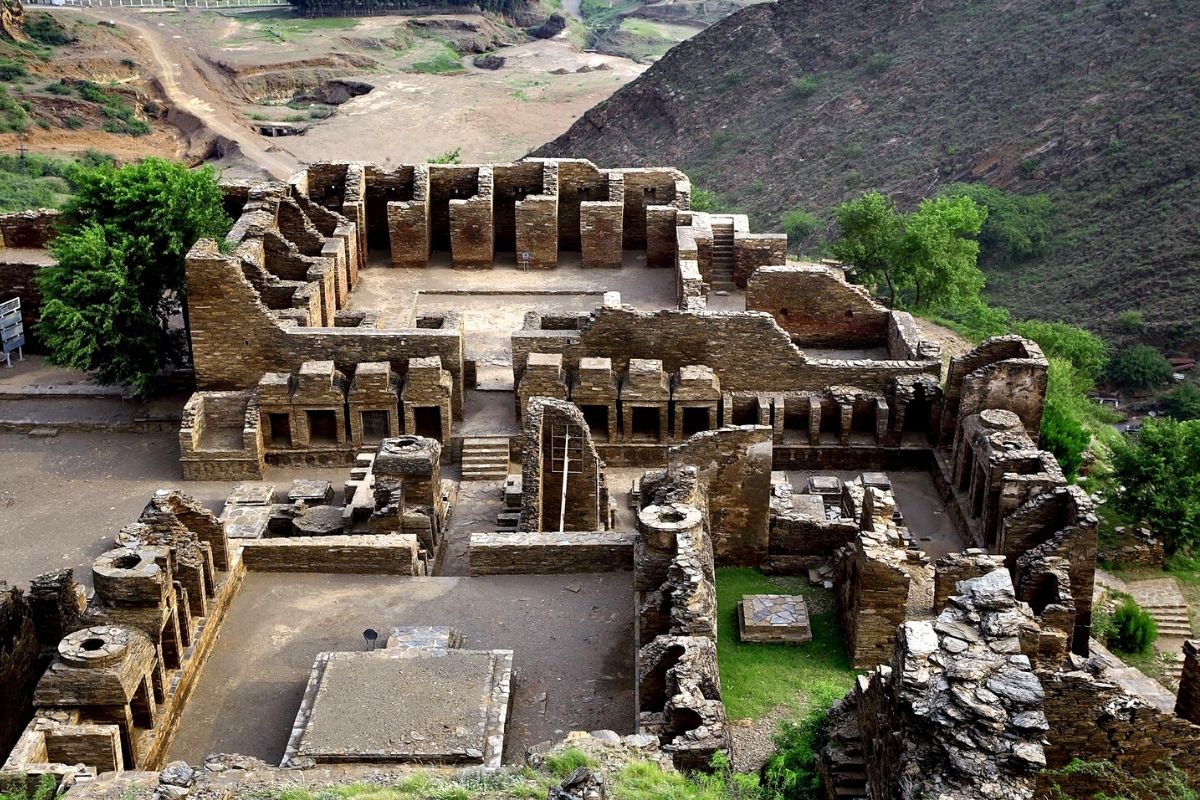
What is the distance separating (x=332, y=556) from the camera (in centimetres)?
2405

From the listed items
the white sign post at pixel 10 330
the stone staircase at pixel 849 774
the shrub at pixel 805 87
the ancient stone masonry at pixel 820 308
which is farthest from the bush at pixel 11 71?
the stone staircase at pixel 849 774

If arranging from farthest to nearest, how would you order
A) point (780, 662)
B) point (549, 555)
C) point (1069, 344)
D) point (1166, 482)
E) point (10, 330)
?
point (1069, 344) < point (10, 330) < point (1166, 482) < point (780, 662) < point (549, 555)

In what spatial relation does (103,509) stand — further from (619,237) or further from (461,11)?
(461,11)

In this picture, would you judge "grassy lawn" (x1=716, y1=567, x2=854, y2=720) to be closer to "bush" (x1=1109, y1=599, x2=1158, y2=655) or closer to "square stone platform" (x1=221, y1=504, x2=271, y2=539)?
"bush" (x1=1109, y1=599, x2=1158, y2=655)

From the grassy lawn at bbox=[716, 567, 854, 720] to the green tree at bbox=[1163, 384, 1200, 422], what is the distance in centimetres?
2538

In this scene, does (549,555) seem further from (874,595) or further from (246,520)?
(246,520)

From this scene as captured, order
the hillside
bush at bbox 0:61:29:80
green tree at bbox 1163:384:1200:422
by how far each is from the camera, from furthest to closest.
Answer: bush at bbox 0:61:29:80 → the hillside → green tree at bbox 1163:384:1200:422

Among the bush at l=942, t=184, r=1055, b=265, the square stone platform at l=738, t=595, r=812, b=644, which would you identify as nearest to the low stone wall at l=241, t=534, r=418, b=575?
the square stone platform at l=738, t=595, r=812, b=644

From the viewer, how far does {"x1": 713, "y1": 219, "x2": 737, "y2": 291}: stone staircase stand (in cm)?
3884

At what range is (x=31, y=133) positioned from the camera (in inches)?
3155

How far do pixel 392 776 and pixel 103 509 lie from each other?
15221 mm

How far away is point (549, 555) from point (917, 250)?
950 inches

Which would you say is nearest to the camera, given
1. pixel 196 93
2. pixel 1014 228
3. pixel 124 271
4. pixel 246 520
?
pixel 246 520

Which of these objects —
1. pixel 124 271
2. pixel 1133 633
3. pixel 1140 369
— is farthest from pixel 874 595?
pixel 1140 369
